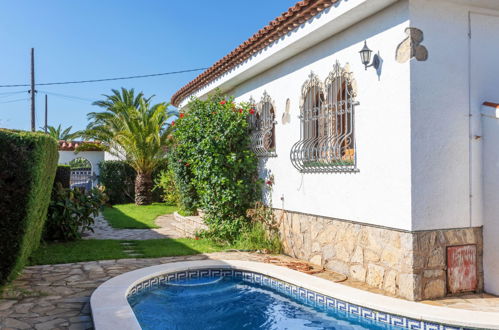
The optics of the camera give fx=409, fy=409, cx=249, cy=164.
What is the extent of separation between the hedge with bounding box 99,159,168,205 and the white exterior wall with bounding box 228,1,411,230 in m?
14.8

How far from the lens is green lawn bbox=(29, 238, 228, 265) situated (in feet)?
29.1

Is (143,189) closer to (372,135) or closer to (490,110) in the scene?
(372,135)

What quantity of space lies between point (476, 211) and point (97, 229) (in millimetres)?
11333

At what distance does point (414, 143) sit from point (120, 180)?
1935cm

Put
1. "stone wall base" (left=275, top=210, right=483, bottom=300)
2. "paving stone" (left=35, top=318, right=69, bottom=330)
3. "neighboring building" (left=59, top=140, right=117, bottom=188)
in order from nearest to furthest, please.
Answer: "paving stone" (left=35, top=318, right=69, bottom=330)
"stone wall base" (left=275, top=210, right=483, bottom=300)
"neighboring building" (left=59, top=140, right=117, bottom=188)

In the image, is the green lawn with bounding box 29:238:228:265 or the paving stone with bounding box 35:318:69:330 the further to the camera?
the green lawn with bounding box 29:238:228:265

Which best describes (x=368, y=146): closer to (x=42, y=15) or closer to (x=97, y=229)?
(x=97, y=229)

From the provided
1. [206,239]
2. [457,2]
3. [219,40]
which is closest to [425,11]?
[457,2]

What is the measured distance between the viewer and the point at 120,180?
2289 cm

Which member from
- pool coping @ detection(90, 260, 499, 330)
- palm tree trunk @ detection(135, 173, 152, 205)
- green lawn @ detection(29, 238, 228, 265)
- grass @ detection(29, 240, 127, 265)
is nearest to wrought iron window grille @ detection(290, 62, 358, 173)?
pool coping @ detection(90, 260, 499, 330)

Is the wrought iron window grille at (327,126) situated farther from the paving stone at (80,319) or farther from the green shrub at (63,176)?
the green shrub at (63,176)

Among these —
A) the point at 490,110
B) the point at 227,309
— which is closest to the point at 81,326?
the point at 227,309

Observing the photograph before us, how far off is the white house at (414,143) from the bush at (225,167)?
329 cm

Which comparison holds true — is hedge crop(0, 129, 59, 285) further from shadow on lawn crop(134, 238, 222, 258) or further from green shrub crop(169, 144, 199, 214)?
green shrub crop(169, 144, 199, 214)
